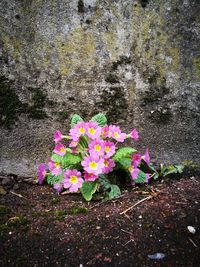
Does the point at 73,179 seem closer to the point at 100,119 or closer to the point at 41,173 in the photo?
the point at 41,173

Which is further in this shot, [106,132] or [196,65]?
[196,65]

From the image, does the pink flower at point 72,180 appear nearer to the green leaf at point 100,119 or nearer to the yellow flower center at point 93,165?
the yellow flower center at point 93,165

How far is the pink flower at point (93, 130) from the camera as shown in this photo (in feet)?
8.67

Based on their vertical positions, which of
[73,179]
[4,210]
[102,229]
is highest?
[73,179]

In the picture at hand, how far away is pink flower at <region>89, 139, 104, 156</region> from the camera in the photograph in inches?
102

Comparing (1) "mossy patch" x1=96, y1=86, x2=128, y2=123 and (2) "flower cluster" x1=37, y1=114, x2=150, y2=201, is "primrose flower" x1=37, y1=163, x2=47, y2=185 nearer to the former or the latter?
(2) "flower cluster" x1=37, y1=114, x2=150, y2=201

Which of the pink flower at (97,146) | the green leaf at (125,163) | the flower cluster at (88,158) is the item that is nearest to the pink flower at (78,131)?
the flower cluster at (88,158)

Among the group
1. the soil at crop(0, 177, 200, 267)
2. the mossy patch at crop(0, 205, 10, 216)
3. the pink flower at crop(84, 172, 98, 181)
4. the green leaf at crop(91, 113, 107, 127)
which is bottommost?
the mossy patch at crop(0, 205, 10, 216)

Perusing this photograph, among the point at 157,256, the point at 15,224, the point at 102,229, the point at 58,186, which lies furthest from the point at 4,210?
the point at 157,256

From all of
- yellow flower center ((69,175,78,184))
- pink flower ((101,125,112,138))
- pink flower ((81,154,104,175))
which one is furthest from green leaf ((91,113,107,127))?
yellow flower center ((69,175,78,184))

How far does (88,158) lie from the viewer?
2.56 meters

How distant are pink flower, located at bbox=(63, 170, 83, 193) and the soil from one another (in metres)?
0.10

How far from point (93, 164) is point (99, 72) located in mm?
772

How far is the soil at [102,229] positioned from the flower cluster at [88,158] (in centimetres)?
14
